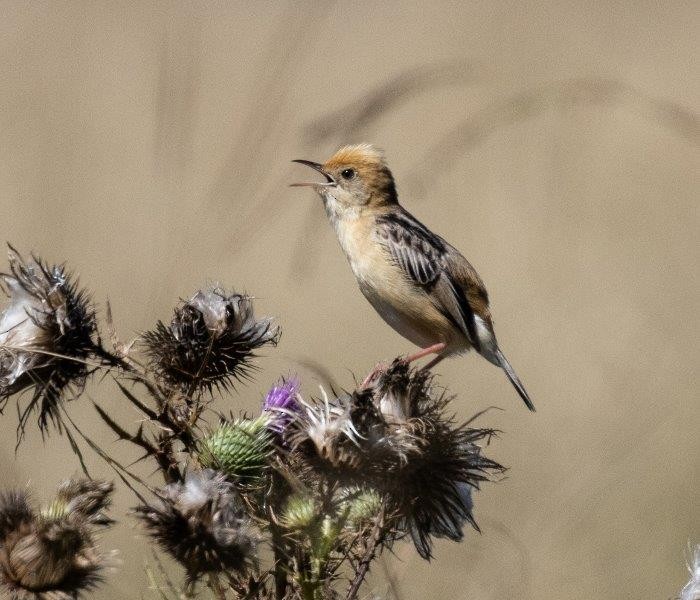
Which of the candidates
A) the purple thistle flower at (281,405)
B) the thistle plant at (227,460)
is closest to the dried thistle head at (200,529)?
the thistle plant at (227,460)

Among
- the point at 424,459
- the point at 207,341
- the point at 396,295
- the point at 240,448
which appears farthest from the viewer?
the point at 396,295

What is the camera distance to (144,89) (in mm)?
18281

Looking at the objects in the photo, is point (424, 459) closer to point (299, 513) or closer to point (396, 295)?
point (299, 513)

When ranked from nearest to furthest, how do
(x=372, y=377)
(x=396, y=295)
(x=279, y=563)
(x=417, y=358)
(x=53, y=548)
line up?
(x=53, y=548) → (x=279, y=563) → (x=372, y=377) → (x=417, y=358) → (x=396, y=295)

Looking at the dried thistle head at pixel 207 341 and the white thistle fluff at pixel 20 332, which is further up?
the white thistle fluff at pixel 20 332

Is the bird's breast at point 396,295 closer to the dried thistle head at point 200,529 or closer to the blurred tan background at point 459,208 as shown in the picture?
the blurred tan background at point 459,208

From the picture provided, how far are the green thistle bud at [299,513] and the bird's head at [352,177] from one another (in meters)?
3.72

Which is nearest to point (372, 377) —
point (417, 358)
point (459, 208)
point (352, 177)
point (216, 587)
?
point (216, 587)

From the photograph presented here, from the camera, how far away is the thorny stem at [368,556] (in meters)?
3.47

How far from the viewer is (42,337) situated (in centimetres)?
412

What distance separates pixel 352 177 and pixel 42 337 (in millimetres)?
3544

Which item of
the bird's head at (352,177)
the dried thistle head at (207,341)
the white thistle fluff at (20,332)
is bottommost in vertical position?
the dried thistle head at (207,341)

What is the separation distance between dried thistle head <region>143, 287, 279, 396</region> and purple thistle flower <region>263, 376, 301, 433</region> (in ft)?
0.68

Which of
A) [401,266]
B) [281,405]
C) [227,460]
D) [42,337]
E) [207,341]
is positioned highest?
[401,266]
